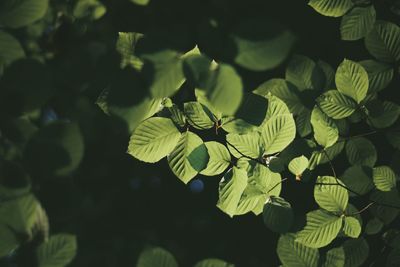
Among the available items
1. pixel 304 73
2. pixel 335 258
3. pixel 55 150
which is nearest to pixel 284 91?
pixel 304 73

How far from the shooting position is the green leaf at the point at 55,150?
605 mm

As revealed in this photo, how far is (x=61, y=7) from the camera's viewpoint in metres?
1.05

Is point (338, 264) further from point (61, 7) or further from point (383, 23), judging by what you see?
point (61, 7)

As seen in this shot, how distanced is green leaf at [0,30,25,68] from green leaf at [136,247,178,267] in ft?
1.36

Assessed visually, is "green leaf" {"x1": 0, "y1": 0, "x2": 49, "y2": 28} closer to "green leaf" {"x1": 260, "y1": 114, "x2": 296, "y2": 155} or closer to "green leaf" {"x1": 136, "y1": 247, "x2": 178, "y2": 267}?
"green leaf" {"x1": 136, "y1": 247, "x2": 178, "y2": 267}

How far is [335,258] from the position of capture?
104cm

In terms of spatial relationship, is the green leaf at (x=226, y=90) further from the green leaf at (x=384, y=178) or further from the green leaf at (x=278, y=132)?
the green leaf at (x=384, y=178)

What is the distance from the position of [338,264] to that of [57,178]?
783 mm

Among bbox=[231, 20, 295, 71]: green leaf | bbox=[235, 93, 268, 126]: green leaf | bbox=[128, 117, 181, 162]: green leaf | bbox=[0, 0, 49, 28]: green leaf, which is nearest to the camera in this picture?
bbox=[231, 20, 295, 71]: green leaf

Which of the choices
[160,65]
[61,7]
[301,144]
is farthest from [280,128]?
[61,7]

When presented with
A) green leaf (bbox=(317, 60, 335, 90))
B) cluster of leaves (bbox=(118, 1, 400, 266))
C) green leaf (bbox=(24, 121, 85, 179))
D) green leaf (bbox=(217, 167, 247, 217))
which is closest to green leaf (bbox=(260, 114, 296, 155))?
cluster of leaves (bbox=(118, 1, 400, 266))

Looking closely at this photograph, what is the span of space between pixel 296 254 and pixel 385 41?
25.7 inches

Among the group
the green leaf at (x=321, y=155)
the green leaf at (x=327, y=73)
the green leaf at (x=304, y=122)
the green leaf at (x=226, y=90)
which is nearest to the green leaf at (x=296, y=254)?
the green leaf at (x=321, y=155)

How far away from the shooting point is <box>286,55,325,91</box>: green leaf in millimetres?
1118
